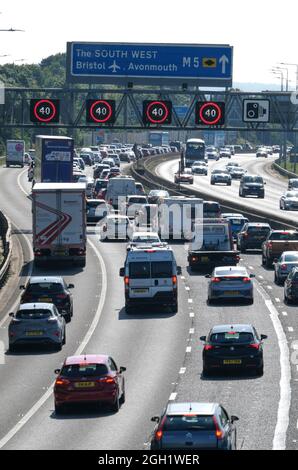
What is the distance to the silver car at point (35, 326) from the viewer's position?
4369 centimetres

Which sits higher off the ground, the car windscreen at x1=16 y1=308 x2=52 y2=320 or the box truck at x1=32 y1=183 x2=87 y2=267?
the box truck at x1=32 y1=183 x2=87 y2=267

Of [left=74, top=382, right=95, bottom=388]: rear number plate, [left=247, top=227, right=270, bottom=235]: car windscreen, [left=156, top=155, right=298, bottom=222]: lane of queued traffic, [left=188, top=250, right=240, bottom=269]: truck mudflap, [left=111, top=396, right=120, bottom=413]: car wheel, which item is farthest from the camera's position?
[left=156, top=155, right=298, bottom=222]: lane of queued traffic

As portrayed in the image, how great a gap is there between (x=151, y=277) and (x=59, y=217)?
1268cm

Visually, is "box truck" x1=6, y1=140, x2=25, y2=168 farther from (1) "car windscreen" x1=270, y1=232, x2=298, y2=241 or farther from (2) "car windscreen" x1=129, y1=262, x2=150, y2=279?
(2) "car windscreen" x1=129, y1=262, x2=150, y2=279

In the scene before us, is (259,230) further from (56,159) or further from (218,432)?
(218,432)

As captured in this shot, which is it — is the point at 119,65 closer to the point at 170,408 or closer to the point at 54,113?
the point at 54,113

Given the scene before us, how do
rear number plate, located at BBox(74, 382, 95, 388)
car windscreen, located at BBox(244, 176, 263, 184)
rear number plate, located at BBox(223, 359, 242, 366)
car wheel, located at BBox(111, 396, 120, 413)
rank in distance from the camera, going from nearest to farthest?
rear number plate, located at BBox(74, 382, 95, 388) → car wheel, located at BBox(111, 396, 120, 413) → rear number plate, located at BBox(223, 359, 242, 366) → car windscreen, located at BBox(244, 176, 263, 184)

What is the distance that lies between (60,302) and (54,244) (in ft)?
45.5

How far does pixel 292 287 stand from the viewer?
175ft

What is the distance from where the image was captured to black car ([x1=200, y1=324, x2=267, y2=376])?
37.9 m

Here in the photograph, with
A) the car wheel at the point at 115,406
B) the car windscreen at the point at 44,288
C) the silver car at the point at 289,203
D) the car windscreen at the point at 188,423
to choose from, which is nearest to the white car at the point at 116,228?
the silver car at the point at 289,203

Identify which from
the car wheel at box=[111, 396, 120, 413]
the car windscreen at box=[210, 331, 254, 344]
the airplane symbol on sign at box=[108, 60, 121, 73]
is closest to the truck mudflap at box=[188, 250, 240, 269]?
the airplane symbol on sign at box=[108, 60, 121, 73]

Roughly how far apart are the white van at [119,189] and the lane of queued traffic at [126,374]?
28968 millimetres

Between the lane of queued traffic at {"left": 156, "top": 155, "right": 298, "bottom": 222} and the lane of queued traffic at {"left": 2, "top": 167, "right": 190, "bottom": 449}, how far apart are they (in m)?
31.2
